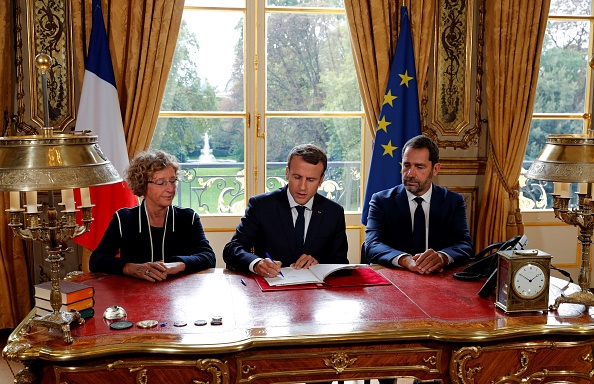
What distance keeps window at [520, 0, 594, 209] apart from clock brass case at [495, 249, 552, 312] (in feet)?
9.86

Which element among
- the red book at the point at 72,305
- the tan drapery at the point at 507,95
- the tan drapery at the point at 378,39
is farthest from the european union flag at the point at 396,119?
the red book at the point at 72,305

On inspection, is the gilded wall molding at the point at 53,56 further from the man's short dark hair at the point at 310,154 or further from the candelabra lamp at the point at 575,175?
the candelabra lamp at the point at 575,175

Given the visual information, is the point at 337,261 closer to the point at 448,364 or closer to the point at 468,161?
the point at 448,364

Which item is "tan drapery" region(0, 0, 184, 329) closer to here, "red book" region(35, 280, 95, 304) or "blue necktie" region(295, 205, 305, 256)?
"blue necktie" region(295, 205, 305, 256)

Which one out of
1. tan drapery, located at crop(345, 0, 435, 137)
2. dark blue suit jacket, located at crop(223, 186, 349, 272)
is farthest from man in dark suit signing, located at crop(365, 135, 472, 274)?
tan drapery, located at crop(345, 0, 435, 137)

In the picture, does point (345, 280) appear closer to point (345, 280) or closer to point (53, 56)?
point (345, 280)

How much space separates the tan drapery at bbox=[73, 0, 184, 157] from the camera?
4.41 meters

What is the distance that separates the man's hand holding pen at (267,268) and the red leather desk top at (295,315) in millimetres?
55

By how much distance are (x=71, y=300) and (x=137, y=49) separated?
261cm

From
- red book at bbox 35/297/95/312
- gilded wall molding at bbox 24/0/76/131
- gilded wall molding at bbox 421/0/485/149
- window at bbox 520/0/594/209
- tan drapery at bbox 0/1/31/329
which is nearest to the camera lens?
red book at bbox 35/297/95/312

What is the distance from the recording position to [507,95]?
4859 mm

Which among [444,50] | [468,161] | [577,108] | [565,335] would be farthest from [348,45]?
[565,335]

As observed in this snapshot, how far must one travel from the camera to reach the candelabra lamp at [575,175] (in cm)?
246

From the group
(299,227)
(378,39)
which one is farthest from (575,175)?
(378,39)
